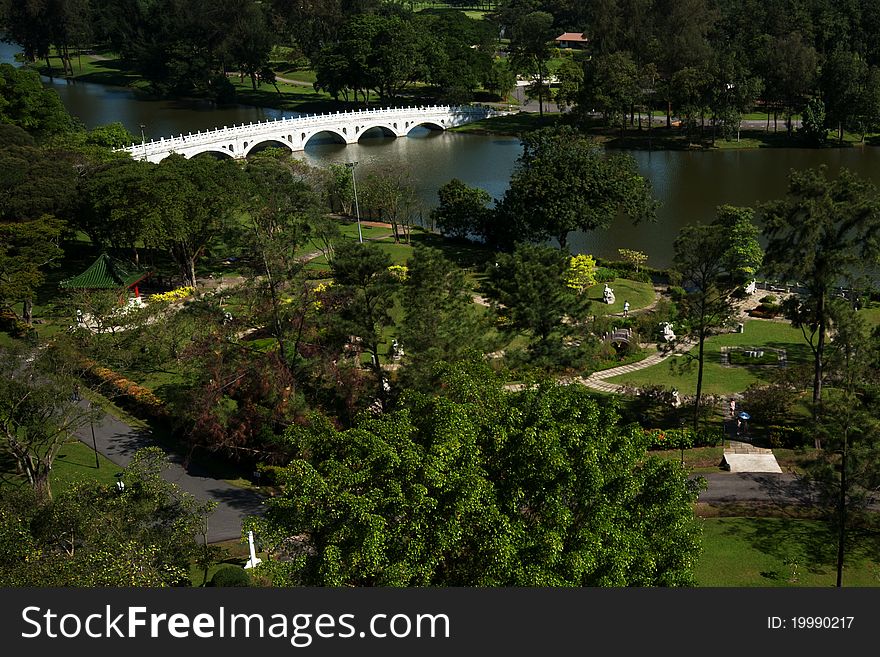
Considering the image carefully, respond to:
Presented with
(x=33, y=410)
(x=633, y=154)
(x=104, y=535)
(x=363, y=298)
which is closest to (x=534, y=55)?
(x=633, y=154)

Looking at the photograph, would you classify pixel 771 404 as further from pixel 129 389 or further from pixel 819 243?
pixel 129 389

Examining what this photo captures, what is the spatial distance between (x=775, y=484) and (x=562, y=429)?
1762 cm

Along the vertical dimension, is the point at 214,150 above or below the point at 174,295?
above

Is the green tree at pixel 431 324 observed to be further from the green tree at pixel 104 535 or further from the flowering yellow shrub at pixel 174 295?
the flowering yellow shrub at pixel 174 295

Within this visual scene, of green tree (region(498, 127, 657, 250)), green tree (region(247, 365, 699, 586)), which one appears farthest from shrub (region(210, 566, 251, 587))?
green tree (region(498, 127, 657, 250))

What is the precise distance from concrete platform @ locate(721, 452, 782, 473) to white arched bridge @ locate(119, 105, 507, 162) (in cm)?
7378

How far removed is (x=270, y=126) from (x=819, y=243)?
86.0m

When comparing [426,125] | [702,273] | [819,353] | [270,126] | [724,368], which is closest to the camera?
[702,273]

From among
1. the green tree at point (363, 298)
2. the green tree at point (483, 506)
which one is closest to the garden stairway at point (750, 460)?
the green tree at point (483, 506)

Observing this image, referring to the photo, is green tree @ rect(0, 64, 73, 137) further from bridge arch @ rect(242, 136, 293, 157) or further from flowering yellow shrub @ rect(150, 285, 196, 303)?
flowering yellow shrub @ rect(150, 285, 196, 303)

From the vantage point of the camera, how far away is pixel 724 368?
50.8m

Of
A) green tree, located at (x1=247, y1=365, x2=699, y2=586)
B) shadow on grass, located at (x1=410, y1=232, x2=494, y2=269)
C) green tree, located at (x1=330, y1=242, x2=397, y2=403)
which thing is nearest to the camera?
green tree, located at (x1=247, y1=365, x2=699, y2=586)

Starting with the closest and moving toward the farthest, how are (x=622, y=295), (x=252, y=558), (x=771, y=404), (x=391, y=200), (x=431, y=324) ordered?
(x=252, y=558), (x=431, y=324), (x=771, y=404), (x=622, y=295), (x=391, y=200)

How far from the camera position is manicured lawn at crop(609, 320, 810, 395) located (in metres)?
48.8
